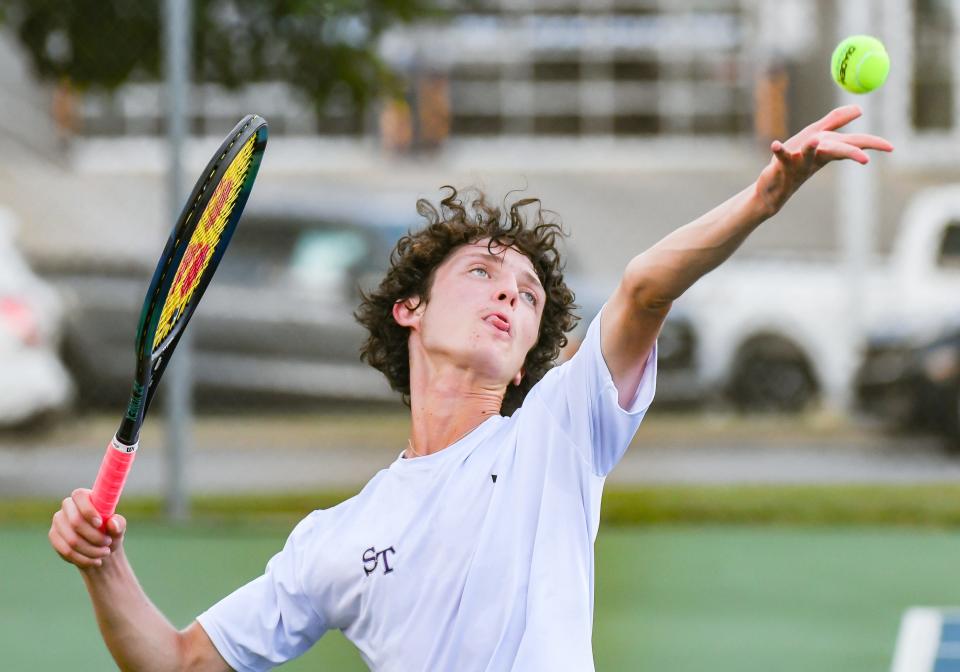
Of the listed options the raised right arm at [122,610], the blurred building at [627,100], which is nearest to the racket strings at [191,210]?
the raised right arm at [122,610]

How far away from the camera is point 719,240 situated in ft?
8.67

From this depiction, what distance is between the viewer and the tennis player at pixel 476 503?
2.72 metres

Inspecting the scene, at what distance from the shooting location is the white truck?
43.3ft

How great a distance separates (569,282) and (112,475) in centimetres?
1051

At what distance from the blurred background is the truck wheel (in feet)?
0.08

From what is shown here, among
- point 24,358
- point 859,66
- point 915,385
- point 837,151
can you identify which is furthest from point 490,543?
point 915,385

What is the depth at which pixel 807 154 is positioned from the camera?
2.56m

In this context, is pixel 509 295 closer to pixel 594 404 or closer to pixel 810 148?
pixel 594 404

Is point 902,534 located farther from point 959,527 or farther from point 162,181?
point 162,181

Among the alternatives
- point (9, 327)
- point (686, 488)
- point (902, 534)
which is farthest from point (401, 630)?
point (9, 327)

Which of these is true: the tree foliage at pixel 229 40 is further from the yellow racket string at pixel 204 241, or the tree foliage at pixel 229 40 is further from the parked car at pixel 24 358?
the yellow racket string at pixel 204 241

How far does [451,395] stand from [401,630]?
0.40 metres

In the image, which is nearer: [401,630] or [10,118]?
[401,630]

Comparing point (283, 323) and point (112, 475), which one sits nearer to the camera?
point (112, 475)
